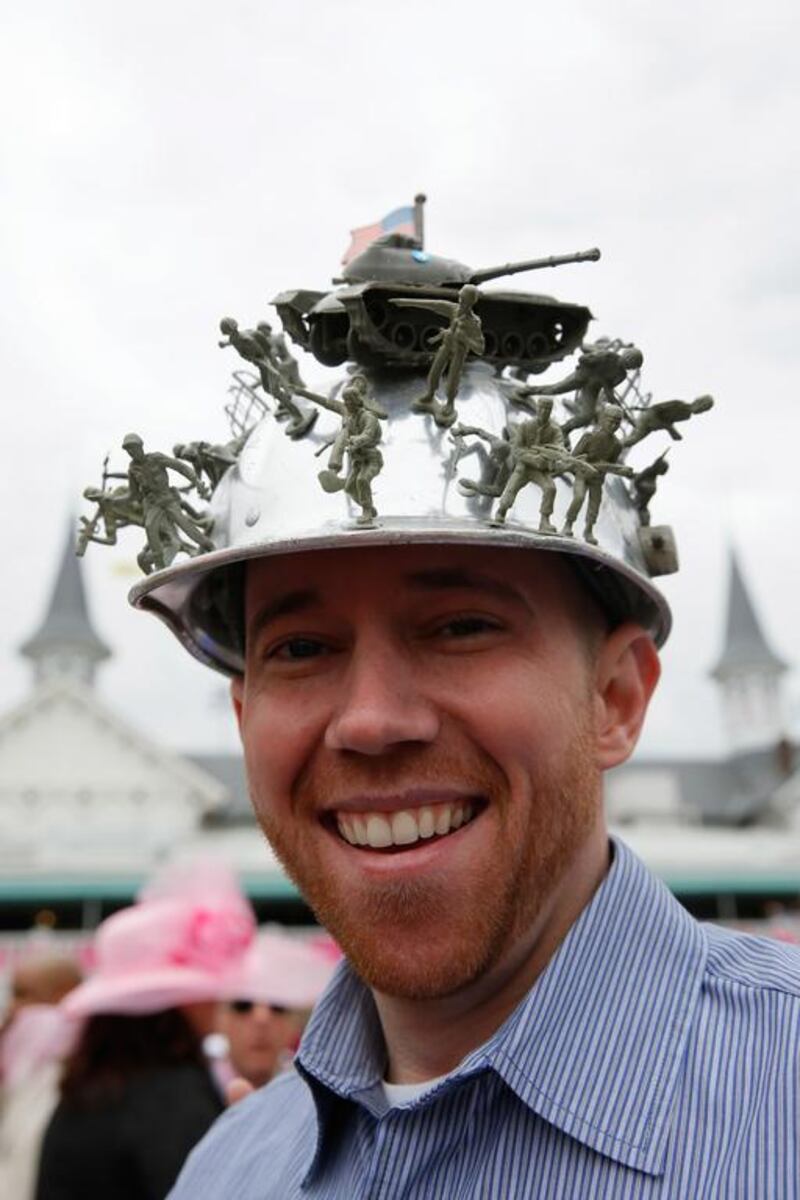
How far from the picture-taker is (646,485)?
2.30 metres

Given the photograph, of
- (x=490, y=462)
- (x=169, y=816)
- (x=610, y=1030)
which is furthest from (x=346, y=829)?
(x=169, y=816)

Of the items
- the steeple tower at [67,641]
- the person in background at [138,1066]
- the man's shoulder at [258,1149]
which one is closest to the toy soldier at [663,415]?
the man's shoulder at [258,1149]

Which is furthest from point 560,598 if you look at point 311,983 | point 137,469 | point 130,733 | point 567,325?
point 130,733

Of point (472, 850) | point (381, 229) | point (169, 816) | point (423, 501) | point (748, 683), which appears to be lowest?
point (169, 816)

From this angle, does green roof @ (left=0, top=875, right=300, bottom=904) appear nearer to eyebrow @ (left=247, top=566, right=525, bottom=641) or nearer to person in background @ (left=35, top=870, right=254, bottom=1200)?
person in background @ (left=35, top=870, right=254, bottom=1200)

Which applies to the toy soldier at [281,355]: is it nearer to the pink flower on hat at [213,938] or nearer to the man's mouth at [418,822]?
the man's mouth at [418,822]

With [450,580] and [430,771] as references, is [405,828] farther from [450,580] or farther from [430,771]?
[450,580]

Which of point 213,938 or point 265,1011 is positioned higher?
point 213,938

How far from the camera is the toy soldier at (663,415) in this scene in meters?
2.10

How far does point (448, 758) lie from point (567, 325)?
0.90 m

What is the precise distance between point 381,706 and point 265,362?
0.73m

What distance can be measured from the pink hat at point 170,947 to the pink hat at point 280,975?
0.25 feet

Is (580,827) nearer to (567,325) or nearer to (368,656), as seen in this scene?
(368,656)

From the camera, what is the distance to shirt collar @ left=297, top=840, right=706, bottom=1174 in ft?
5.33
